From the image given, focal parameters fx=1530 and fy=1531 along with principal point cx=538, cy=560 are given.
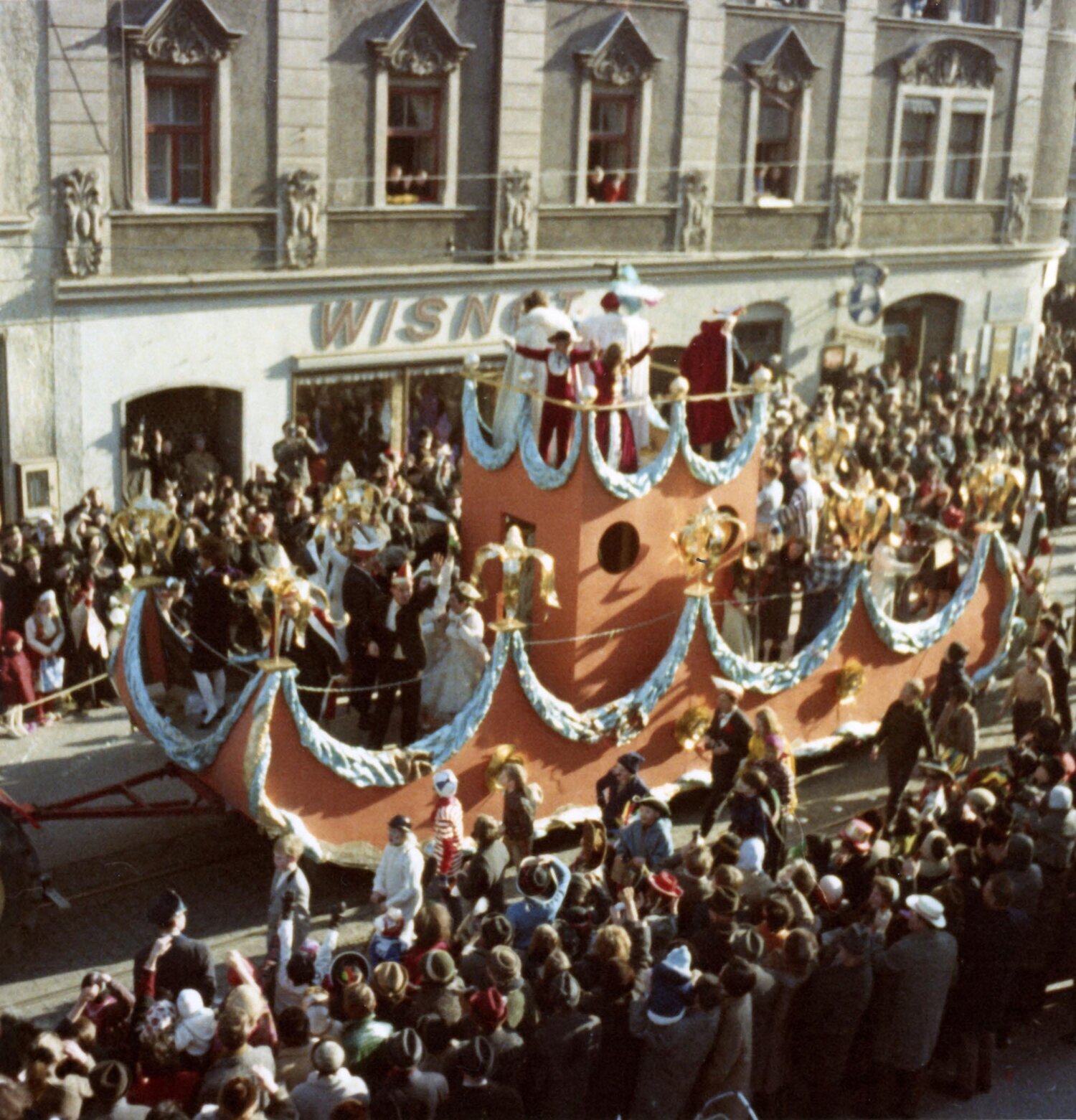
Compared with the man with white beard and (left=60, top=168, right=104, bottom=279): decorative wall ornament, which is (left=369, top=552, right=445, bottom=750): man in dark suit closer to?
the man with white beard

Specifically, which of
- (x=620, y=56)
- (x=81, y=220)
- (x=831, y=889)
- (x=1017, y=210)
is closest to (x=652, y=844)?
(x=831, y=889)

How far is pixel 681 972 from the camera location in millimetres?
7348

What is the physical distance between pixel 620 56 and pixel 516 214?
2967 millimetres

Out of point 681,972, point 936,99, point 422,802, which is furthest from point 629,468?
point 936,99

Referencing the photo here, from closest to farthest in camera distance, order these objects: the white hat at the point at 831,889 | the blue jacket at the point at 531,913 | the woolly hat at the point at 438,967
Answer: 1. the woolly hat at the point at 438,967
2. the blue jacket at the point at 531,913
3. the white hat at the point at 831,889

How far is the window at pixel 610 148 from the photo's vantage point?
23.2 metres

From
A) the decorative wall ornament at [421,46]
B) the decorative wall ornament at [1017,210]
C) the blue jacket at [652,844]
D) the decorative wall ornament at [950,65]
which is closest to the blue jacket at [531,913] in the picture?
the blue jacket at [652,844]

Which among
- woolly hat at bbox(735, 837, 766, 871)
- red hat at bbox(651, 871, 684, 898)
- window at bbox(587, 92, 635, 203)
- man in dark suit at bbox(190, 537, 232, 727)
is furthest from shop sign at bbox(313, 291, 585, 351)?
red hat at bbox(651, 871, 684, 898)

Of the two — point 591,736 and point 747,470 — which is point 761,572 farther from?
point 591,736

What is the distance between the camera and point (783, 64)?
81.8ft

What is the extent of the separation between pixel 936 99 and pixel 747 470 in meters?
17.1

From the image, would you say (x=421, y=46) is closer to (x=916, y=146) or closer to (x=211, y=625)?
(x=916, y=146)

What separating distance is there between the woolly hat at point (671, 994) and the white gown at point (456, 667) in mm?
4249

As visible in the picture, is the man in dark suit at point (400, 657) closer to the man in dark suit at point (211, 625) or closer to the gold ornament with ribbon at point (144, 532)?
the man in dark suit at point (211, 625)
